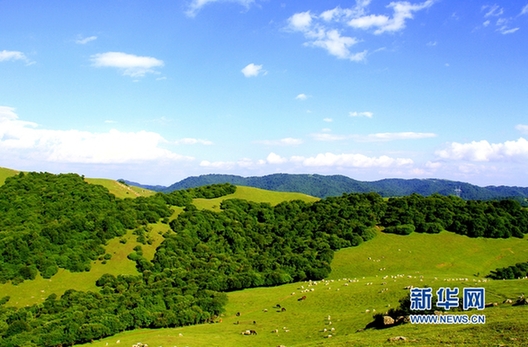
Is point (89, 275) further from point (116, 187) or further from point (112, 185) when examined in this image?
point (112, 185)

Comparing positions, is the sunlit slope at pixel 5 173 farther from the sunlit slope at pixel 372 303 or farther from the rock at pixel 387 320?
the rock at pixel 387 320

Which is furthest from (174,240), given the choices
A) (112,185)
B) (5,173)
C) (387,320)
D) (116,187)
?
(387,320)

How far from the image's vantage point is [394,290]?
59.9 meters

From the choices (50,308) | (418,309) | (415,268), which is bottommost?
(50,308)

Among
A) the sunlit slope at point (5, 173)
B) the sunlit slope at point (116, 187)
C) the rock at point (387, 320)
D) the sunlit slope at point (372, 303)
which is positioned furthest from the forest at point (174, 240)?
the rock at point (387, 320)

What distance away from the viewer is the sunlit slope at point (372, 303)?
28.9 m

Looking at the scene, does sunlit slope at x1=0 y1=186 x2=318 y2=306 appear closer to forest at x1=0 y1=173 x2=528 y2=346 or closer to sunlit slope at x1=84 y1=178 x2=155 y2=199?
forest at x1=0 y1=173 x2=528 y2=346

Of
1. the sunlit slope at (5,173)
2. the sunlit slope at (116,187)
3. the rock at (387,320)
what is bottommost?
the rock at (387,320)

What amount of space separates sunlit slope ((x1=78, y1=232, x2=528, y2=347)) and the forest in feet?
14.4

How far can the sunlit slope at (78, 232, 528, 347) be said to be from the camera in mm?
28906

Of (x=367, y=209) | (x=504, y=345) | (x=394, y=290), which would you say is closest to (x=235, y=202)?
(x=367, y=209)

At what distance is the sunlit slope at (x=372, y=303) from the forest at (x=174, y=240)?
173 inches

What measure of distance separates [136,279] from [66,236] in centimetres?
2545

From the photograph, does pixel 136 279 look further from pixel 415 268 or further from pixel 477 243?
pixel 477 243
